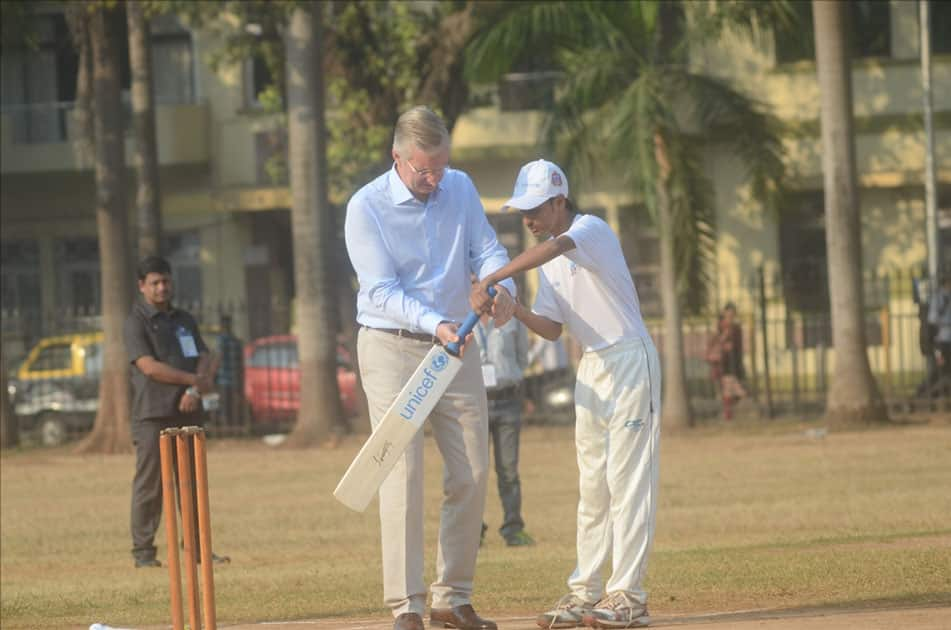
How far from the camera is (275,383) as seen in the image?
91.6 feet

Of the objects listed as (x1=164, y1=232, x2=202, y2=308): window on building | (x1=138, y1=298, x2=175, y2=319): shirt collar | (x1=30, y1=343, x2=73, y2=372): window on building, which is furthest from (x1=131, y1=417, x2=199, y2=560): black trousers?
(x1=164, y1=232, x2=202, y2=308): window on building

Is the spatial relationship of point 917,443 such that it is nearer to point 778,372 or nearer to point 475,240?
point 778,372

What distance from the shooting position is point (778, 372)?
97.4 feet

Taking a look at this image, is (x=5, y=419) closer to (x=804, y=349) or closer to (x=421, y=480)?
(x=804, y=349)

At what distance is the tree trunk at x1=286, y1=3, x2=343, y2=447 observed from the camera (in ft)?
81.9

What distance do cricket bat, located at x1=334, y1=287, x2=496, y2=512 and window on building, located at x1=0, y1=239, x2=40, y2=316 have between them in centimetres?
3288

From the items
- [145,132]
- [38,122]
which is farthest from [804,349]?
[38,122]

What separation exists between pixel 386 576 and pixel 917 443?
14738 mm

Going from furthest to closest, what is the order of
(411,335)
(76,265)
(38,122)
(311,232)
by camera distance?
(76,265), (38,122), (311,232), (411,335)

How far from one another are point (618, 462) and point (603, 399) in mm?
275

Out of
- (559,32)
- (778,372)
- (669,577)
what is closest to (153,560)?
(669,577)

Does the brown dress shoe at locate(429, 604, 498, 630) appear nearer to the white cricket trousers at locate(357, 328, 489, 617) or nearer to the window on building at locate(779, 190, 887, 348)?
the white cricket trousers at locate(357, 328, 489, 617)

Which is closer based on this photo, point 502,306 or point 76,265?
point 502,306

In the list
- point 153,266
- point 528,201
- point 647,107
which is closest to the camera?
point 528,201
